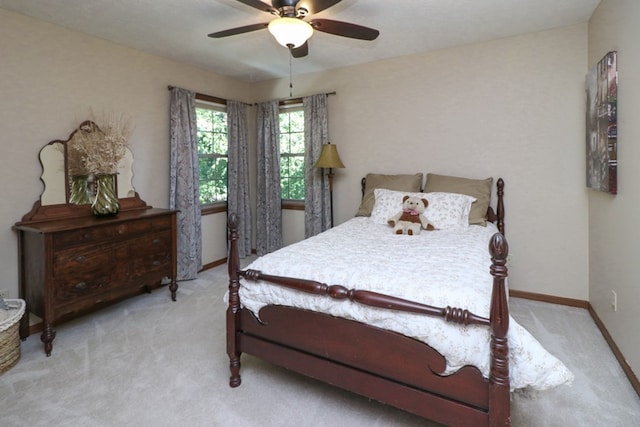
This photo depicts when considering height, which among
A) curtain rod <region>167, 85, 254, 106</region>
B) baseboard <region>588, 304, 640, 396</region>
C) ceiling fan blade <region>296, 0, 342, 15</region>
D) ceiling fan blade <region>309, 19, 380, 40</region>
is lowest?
baseboard <region>588, 304, 640, 396</region>

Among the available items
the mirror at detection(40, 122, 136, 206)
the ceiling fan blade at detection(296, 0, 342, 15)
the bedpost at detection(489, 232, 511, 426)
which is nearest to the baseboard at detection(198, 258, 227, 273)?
the mirror at detection(40, 122, 136, 206)

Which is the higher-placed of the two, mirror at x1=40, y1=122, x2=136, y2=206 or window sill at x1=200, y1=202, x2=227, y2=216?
mirror at x1=40, y1=122, x2=136, y2=206

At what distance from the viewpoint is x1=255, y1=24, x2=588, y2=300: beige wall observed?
3133 millimetres

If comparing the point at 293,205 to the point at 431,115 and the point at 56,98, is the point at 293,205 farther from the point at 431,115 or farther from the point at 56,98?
the point at 56,98

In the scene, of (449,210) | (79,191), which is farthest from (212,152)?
(449,210)

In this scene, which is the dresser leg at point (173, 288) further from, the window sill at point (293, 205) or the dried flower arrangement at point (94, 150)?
the window sill at point (293, 205)

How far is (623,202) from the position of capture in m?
2.22

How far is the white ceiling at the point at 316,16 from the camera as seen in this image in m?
2.62

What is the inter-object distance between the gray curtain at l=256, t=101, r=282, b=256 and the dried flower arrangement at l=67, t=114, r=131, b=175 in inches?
75.3

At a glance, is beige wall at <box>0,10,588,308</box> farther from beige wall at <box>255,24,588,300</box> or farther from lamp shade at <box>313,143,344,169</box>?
lamp shade at <box>313,143,344,169</box>

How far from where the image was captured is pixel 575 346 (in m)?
2.48

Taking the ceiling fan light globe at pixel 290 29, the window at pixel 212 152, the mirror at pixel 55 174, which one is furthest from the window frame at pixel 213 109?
the ceiling fan light globe at pixel 290 29

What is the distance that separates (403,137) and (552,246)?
184 cm

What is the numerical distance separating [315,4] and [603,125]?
2.17m
